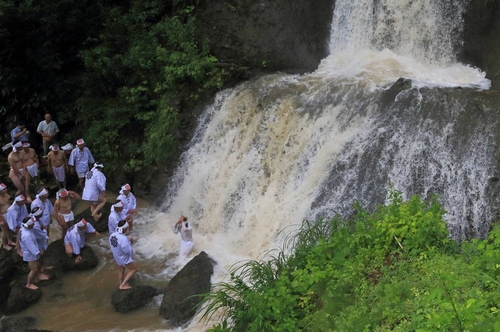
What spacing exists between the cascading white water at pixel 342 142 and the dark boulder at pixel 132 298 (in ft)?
3.38

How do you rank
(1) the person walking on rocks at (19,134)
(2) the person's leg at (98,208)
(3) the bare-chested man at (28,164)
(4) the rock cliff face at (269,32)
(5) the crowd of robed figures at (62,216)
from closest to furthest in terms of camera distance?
(5) the crowd of robed figures at (62,216) < (2) the person's leg at (98,208) < (3) the bare-chested man at (28,164) < (1) the person walking on rocks at (19,134) < (4) the rock cliff face at (269,32)

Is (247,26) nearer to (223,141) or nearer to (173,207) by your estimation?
(223,141)

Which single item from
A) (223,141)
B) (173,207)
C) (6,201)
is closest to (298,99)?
(223,141)

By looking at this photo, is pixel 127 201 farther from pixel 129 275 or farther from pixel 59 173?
pixel 59 173

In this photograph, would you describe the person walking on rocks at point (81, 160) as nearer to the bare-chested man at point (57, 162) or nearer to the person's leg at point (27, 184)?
the bare-chested man at point (57, 162)

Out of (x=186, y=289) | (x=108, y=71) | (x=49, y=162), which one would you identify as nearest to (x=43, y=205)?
(x=49, y=162)

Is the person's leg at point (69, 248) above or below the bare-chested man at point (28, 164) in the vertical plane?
→ below

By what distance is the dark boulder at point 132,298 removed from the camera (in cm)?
952

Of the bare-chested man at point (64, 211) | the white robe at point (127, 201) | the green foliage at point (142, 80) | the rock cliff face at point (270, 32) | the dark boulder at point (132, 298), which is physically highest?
the rock cliff face at point (270, 32)

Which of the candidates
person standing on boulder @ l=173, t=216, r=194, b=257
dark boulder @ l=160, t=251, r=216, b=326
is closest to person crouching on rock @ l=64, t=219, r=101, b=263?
person standing on boulder @ l=173, t=216, r=194, b=257

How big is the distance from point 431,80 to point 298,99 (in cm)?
265

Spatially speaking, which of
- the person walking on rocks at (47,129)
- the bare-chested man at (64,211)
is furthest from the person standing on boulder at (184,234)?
the person walking on rocks at (47,129)

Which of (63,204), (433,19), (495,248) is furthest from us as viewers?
(433,19)

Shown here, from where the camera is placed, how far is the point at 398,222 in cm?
696
